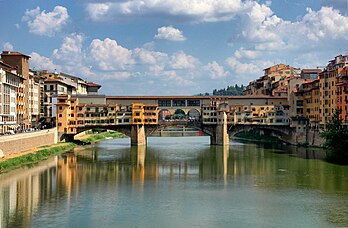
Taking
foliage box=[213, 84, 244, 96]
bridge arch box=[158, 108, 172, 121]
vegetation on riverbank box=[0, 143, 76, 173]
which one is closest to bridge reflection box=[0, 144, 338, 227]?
vegetation on riverbank box=[0, 143, 76, 173]

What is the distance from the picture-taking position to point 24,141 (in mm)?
46281

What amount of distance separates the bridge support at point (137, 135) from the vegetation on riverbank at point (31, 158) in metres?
9.12

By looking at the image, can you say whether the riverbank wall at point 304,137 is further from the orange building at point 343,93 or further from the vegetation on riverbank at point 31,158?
the vegetation on riverbank at point 31,158

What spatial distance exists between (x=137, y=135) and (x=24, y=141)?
2014 cm

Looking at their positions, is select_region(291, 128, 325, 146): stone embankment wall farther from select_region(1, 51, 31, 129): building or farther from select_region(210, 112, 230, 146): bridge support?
select_region(1, 51, 31, 129): building

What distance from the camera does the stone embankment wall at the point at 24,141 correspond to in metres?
40.7

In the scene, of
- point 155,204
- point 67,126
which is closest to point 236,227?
point 155,204

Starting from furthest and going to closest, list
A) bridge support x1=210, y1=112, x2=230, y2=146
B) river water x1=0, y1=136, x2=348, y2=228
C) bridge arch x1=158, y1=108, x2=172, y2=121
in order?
bridge arch x1=158, y1=108, x2=172, y2=121, bridge support x1=210, y1=112, x2=230, y2=146, river water x1=0, y1=136, x2=348, y2=228

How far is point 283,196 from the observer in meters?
29.9

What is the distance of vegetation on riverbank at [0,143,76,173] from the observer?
124 feet

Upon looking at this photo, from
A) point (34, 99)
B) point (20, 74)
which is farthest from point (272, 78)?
point (20, 74)

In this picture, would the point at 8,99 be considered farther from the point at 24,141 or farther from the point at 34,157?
the point at 34,157

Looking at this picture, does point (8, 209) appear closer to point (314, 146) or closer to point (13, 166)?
point (13, 166)

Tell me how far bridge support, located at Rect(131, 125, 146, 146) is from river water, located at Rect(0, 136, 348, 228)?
48.1 feet
